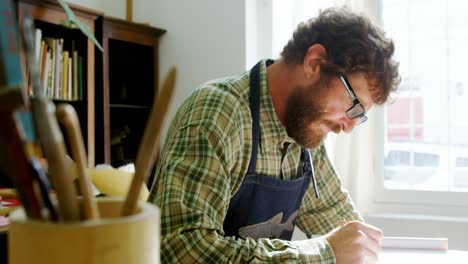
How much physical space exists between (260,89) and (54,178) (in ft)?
3.11

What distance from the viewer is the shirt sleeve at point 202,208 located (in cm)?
91

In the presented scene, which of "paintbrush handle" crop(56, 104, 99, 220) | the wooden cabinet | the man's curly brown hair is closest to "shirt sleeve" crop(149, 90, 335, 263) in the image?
the man's curly brown hair

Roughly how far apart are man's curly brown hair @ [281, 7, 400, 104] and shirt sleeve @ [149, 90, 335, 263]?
377 millimetres

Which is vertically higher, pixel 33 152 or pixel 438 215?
pixel 33 152

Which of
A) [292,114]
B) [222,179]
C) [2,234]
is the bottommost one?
[2,234]

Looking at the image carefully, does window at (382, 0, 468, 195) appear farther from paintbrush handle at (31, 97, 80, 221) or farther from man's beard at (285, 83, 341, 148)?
paintbrush handle at (31, 97, 80, 221)

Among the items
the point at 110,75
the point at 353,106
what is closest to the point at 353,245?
the point at 353,106

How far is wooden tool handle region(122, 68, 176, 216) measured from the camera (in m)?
0.36

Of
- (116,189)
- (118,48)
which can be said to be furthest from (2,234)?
(118,48)

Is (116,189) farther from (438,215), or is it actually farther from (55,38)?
(438,215)

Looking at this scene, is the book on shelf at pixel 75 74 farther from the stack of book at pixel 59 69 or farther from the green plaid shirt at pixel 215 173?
the green plaid shirt at pixel 215 173

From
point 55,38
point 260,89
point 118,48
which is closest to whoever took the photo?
point 260,89

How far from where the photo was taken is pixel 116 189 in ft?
3.50

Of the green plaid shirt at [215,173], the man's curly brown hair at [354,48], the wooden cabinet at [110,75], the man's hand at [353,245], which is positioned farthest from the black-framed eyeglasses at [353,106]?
the wooden cabinet at [110,75]
